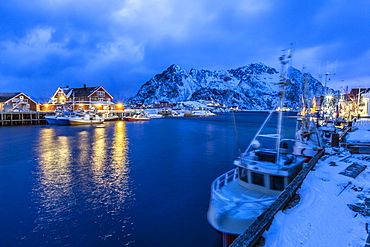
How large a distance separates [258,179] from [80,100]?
92120 millimetres

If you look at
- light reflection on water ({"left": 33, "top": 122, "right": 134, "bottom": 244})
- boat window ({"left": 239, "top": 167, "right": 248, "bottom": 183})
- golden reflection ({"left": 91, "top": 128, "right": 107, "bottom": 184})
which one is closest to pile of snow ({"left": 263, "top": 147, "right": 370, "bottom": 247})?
boat window ({"left": 239, "top": 167, "right": 248, "bottom": 183})

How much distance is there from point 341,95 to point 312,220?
76624 mm

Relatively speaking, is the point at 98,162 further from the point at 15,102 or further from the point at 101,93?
the point at 15,102

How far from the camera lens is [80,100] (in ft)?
295

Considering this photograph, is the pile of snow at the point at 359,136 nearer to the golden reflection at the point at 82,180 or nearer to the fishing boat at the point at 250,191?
the fishing boat at the point at 250,191

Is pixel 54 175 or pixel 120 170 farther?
pixel 120 170

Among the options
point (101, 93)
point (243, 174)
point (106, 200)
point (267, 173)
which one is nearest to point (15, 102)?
point (101, 93)

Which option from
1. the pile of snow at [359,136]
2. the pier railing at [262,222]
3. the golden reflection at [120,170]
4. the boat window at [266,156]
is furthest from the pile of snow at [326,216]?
the pile of snow at [359,136]

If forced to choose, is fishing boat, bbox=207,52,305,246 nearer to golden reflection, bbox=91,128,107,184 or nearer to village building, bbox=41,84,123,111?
golden reflection, bbox=91,128,107,184

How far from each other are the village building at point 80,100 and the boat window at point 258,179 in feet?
284

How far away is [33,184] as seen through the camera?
1709 cm

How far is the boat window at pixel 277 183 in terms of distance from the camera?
35.1ft

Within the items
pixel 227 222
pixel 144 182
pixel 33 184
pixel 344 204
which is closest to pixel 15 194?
pixel 33 184

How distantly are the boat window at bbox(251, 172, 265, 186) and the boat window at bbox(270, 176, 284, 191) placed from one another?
1.39 feet
